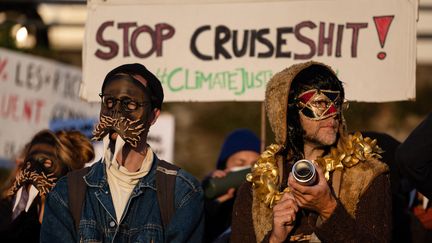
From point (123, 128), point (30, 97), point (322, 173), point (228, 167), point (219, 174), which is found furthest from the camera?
point (30, 97)

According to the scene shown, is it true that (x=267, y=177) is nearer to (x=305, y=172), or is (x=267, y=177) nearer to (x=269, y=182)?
(x=269, y=182)

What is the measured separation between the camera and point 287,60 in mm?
6984

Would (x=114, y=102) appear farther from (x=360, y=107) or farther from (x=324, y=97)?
(x=360, y=107)

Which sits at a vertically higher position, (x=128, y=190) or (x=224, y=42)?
(x=224, y=42)

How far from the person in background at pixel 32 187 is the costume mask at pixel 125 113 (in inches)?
29.1

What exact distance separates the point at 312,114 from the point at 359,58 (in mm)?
1631

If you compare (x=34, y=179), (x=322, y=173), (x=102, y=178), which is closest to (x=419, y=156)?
(x=322, y=173)

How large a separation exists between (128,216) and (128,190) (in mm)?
127

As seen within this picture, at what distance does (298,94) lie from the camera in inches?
210

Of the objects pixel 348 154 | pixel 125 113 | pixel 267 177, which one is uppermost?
pixel 125 113

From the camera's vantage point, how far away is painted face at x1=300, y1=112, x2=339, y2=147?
5.23 metres

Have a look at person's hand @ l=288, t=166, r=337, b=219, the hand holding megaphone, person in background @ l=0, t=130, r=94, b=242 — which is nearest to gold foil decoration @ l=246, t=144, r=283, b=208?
person's hand @ l=288, t=166, r=337, b=219

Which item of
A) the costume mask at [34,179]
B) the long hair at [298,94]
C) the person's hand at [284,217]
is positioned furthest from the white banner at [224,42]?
the person's hand at [284,217]

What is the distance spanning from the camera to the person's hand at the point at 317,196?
4887mm
